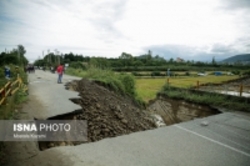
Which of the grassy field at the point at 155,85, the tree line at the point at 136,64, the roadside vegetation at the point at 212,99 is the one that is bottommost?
the grassy field at the point at 155,85

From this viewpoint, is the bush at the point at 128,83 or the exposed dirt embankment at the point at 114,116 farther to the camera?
the bush at the point at 128,83

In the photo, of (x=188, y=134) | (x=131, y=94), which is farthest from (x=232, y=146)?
(x=131, y=94)

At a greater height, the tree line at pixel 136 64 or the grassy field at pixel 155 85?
the tree line at pixel 136 64

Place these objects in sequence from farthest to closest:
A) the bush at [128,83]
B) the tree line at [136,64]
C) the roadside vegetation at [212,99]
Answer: the tree line at [136,64], the bush at [128,83], the roadside vegetation at [212,99]

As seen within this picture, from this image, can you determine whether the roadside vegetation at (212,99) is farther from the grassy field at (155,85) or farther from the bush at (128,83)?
the grassy field at (155,85)

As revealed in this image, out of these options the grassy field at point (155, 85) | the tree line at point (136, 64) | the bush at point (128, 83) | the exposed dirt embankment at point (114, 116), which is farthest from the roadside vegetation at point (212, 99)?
the tree line at point (136, 64)

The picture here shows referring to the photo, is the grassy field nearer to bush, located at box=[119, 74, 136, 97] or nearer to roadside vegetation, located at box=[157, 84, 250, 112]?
bush, located at box=[119, 74, 136, 97]

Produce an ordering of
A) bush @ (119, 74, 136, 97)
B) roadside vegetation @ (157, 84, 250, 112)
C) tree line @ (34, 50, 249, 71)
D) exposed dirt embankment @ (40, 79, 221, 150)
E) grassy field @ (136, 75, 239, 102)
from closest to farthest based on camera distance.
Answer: exposed dirt embankment @ (40, 79, 221, 150) → roadside vegetation @ (157, 84, 250, 112) → bush @ (119, 74, 136, 97) → grassy field @ (136, 75, 239, 102) → tree line @ (34, 50, 249, 71)

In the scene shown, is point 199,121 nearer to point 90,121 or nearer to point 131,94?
point 90,121

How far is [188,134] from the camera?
5.60 m

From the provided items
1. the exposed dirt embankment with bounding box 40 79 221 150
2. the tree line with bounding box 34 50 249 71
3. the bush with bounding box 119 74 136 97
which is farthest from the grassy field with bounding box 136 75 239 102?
the tree line with bounding box 34 50 249 71

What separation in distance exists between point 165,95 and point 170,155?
406 inches

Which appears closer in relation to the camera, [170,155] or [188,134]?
[170,155]

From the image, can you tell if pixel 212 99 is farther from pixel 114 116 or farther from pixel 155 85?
pixel 155 85
